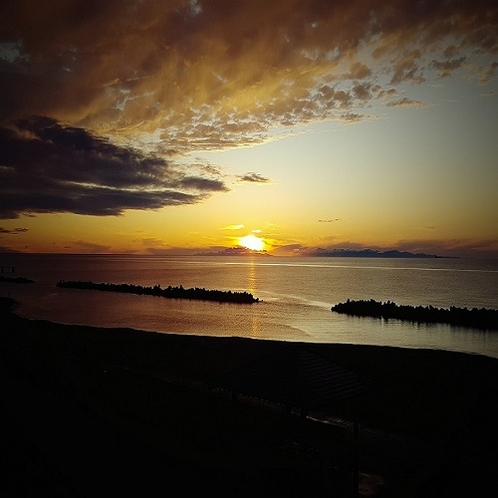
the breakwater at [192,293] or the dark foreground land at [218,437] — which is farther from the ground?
the breakwater at [192,293]

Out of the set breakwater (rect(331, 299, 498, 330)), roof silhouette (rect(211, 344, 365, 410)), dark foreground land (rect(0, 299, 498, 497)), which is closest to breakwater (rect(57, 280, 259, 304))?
breakwater (rect(331, 299, 498, 330))

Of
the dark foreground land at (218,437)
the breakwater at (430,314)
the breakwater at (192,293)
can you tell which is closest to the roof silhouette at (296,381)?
the dark foreground land at (218,437)

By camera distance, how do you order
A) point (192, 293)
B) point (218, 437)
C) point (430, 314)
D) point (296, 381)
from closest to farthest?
point (296, 381), point (218, 437), point (430, 314), point (192, 293)

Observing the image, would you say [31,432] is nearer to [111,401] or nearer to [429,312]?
[111,401]

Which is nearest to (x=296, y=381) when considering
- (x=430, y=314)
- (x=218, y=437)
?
(x=218, y=437)

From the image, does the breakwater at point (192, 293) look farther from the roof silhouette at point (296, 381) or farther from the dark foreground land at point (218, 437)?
the roof silhouette at point (296, 381)

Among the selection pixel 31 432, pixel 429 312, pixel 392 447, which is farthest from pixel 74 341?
pixel 429 312

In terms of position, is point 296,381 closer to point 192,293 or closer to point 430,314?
point 430,314
